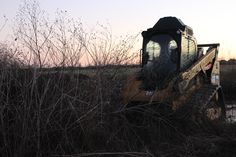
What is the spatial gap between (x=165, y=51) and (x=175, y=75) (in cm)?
84

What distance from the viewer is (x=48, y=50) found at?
763 centimetres

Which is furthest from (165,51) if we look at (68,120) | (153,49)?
(68,120)

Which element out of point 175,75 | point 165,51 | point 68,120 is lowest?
point 68,120

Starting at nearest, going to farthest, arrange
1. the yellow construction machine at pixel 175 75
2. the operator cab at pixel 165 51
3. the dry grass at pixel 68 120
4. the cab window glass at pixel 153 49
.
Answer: the dry grass at pixel 68 120 < the yellow construction machine at pixel 175 75 < the operator cab at pixel 165 51 < the cab window glass at pixel 153 49

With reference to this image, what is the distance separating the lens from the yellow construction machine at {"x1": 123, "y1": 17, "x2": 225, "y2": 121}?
1062 centimetres

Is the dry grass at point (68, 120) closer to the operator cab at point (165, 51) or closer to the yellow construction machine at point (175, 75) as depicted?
the yellow construction machine at point (175, 75)

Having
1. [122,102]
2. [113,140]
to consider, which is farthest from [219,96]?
[113,140]

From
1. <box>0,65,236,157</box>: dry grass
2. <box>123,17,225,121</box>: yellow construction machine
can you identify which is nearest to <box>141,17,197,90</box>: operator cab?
<box>123,17,225,121</box>: yellow construction machine

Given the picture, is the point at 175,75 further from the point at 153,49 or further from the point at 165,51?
the point at 153,49

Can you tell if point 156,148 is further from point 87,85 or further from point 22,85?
point 22,85

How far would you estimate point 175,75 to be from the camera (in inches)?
443

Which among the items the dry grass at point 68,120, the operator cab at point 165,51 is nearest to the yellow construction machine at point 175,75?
the operator cab at point 165,51

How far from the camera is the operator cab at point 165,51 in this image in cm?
1155

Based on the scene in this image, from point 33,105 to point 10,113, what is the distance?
398 millimetres
